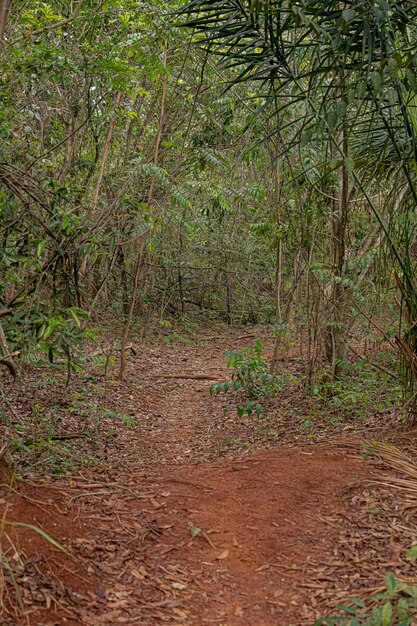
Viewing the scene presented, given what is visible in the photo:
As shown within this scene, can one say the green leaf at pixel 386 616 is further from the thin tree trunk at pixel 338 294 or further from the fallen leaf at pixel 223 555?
the thin tree trunk at pixel 338 294

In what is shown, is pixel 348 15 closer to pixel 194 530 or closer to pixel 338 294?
pixel 194 530

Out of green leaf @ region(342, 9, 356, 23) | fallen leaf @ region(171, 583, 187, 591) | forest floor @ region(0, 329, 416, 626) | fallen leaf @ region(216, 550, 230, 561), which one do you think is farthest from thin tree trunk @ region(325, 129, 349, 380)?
fallen leaf @ region(171, 583, 187, 591)

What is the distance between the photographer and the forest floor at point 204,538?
9.21 ft

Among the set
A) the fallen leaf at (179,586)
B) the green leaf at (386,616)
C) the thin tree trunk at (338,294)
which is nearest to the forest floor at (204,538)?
the fallen leaf at (179,586)

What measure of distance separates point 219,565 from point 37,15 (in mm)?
5746

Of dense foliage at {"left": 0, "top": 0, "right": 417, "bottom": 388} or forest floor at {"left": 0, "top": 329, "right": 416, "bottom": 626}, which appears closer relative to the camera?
forest floor at {"left": 0, "top": 329, "right": 416, "bottom": 626}

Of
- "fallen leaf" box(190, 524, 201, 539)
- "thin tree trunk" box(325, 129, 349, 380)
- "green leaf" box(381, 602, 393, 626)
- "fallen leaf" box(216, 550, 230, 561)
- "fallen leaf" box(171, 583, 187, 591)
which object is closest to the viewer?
"green leaf" box(381, 602, 393, 626)

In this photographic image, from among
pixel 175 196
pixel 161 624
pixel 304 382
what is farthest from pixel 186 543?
pixel 175 196

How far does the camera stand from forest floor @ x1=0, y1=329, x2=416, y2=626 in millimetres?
2807

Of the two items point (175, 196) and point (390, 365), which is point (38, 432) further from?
point (390, 365)

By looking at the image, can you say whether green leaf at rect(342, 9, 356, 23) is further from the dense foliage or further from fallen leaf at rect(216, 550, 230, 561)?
fallen leaf at rect(216, 550, 230, 561)

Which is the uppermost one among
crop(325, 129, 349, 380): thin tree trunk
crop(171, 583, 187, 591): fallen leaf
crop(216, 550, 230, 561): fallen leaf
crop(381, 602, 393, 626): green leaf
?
crop(325, 129, 349, 380): thin tree trunk

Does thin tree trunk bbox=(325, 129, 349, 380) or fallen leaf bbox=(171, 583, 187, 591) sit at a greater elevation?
thin tree trunk bbox=(325, 129, 349, 380)

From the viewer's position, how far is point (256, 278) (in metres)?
14.0
